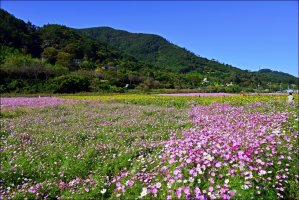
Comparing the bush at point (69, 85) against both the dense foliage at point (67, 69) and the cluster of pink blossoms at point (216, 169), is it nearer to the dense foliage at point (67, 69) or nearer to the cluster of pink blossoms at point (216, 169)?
the dense foliage at point (67, 69)

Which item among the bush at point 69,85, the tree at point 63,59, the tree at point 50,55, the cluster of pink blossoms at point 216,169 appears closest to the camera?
the cluster of pink blossoms at point 216,169

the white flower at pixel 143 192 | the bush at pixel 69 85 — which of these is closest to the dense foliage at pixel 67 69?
the bush at pixel 69 85

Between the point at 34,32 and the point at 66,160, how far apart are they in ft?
447

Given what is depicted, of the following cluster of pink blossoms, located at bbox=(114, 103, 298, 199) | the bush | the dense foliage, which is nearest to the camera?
cluster of pink blossoms, located at bbox=(114, 103, 298, 199)

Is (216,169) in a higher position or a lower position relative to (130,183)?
higher

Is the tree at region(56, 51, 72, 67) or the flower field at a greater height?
the tree at region(56, 51, 72, 67)

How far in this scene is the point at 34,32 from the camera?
132875 mm

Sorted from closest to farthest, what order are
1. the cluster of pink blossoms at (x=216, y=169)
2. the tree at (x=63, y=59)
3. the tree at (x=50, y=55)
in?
1. the cluster of pink blossoms at (x=216, y=169)
2. the tree at (x=63, y=59)
3. the tree at (x=50, y=55)

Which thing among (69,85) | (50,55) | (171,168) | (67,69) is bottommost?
A: (69,85)

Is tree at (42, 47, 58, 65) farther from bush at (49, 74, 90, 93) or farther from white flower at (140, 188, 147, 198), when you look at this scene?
white flower at (140, 188, 147, 198)

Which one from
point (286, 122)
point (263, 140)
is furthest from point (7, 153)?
point (286, 122)

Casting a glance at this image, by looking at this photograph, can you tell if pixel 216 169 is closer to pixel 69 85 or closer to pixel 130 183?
pixel 130 183

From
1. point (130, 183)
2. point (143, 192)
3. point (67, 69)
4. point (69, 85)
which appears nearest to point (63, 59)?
point (67, 69)

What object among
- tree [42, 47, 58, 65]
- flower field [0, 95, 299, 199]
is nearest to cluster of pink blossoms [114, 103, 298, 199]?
flower field [0, 95, 299, 199]
